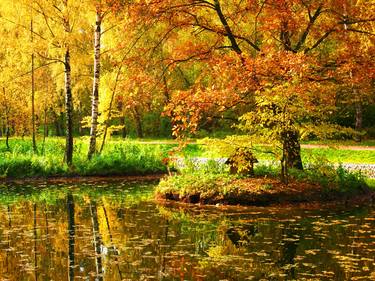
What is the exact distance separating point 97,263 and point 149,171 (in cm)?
1426

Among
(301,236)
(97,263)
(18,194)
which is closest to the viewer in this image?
(97,263)

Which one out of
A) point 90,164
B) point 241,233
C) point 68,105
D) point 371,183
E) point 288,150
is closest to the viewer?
point 241,233

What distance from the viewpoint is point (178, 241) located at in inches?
463

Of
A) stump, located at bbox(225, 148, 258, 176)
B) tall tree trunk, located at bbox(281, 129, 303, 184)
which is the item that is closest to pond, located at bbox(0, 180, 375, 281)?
tall tree trunk, located at bbox(281, 129, 303, 184)

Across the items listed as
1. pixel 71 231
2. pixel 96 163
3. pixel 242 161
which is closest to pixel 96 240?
pixel 71 231

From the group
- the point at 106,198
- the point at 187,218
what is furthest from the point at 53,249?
the point at 106,198

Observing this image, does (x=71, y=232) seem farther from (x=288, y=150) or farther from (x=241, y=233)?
(x=288, y=150)

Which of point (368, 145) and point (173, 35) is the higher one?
point (173, 35)

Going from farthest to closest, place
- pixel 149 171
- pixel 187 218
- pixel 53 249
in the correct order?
1. pixel 149 171
2. pixel 187 218
3. pixel 53 249

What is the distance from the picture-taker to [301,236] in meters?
11.9

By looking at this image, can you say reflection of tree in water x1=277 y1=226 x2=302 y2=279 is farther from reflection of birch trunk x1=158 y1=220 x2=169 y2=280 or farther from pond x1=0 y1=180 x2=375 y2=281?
reflection of birch trunk x1=158 y1=220 x2=169 y2=280

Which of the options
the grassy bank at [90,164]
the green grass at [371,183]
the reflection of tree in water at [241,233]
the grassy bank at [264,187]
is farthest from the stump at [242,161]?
the grassy bank at [90,164]

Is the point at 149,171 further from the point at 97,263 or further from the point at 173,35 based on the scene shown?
the point at 97,263

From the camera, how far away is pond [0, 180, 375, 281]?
31.0 ft
